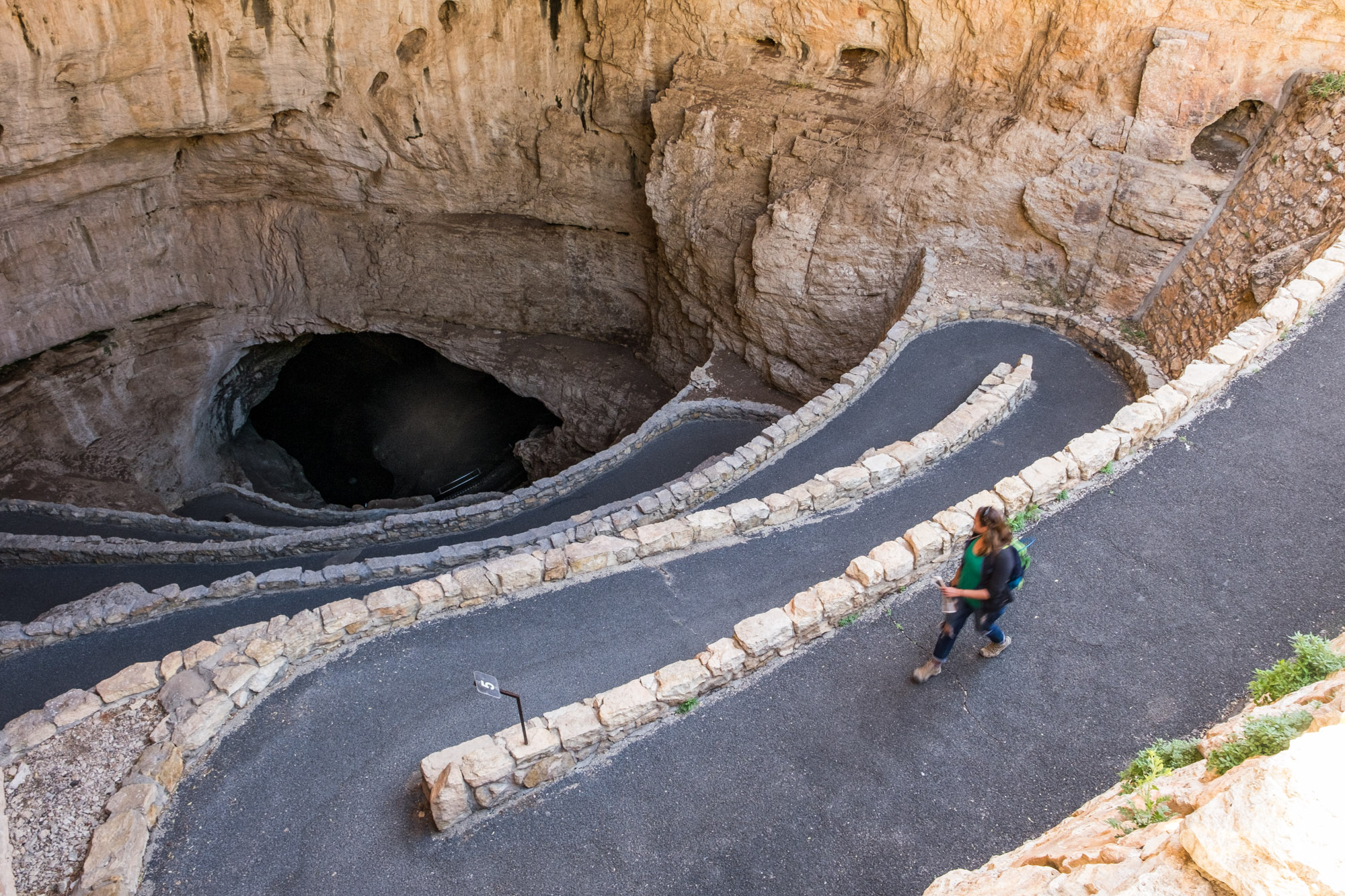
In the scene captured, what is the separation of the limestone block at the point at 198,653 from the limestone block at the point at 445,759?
2225 millimetres

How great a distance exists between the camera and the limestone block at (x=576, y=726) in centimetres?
521

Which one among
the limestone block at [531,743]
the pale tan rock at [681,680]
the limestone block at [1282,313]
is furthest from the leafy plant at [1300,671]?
the limestone block at [1282,313]

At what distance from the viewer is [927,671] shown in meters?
5.50

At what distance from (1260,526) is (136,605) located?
997cm

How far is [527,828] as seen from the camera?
5.04 metres

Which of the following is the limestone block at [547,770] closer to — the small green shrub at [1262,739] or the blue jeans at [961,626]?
the blue jeans at [961,626]

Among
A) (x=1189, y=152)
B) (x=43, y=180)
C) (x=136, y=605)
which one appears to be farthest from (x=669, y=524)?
(x=43, y=180)

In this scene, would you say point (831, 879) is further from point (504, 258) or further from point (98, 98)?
point (504, 258)

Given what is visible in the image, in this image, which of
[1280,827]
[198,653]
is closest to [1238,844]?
[1280,827]

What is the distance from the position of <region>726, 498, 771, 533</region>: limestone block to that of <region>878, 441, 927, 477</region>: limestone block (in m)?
1.44

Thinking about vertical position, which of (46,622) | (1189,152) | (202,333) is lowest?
(202,333)

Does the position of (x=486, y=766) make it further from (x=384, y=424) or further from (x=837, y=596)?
(x=384, y=424)

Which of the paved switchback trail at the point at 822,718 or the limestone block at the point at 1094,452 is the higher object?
the limestone block at the point at 1094,452

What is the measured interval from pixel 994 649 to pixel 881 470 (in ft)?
7.87
